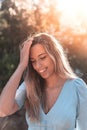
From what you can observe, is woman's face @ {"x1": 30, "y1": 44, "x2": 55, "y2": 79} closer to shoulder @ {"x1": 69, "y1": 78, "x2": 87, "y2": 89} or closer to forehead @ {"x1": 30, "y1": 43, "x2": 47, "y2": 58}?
forehead @ {"x1": 30, "y1": 43, "x2": 47, "y2": 58}

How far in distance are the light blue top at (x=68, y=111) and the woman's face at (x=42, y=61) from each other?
0.16 metres

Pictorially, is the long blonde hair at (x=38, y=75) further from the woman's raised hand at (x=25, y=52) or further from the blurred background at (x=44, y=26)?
the blurred background at (x=44, y=26)

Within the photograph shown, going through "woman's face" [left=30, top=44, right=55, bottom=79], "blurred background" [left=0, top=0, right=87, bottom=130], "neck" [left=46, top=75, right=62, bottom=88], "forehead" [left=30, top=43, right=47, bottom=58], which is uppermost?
"forehead" [left=30, top=43, right=47, bottom=58]

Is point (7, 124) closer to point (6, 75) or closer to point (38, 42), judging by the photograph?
point (38, 42)

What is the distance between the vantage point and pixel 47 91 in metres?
3.38

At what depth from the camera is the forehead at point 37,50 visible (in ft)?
10.6

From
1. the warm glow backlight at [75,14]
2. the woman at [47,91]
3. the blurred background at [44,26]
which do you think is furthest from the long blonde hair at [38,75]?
the warm glow backlight at [75,14]

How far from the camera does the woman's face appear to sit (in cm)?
324

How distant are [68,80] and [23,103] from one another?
0.36 metres

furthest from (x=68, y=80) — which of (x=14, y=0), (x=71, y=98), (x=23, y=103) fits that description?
(x=14, y=0)

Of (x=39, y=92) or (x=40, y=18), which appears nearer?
(x=39, y=92)

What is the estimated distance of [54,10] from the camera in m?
10.5

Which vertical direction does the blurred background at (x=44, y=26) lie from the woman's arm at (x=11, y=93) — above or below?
below

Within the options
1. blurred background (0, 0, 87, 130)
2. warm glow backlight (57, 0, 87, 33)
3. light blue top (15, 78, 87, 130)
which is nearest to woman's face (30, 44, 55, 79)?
light blue top (15, 78, 87, 130)
